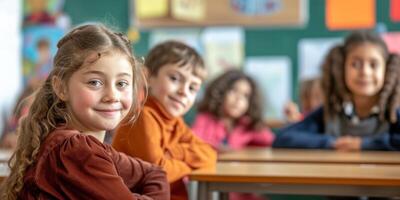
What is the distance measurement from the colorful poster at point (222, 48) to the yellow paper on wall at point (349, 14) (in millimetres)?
552

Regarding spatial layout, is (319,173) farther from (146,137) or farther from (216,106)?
(216,106)

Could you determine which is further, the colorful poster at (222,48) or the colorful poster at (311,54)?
the colorful poster at (222,48)

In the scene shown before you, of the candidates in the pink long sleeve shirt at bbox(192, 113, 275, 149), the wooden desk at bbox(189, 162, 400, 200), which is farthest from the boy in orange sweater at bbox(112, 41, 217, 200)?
the pink long sleeve shirt at bbox(192, 113, 275, 149)

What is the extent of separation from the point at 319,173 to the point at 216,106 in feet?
5.81

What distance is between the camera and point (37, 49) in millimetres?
4320

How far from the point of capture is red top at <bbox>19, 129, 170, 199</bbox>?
4.77 feet

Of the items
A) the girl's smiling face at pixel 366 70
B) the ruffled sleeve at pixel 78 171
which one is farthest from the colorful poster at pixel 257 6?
the ruffled sleeve at pixel 78 171

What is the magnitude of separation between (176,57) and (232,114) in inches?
56.4

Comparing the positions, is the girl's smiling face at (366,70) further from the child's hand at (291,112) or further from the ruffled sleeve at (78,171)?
the ruffled sleeve at (78,171)

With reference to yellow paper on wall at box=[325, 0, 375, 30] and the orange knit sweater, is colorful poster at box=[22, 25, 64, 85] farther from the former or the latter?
the orange knit sweater

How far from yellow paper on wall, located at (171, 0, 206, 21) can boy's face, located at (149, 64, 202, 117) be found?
1.93 m

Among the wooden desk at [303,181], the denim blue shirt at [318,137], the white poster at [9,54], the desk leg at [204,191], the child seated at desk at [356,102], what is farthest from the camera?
the white poster at [9,54]

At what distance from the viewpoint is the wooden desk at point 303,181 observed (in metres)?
1.77

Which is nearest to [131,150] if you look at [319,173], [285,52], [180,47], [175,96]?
[175,96]
